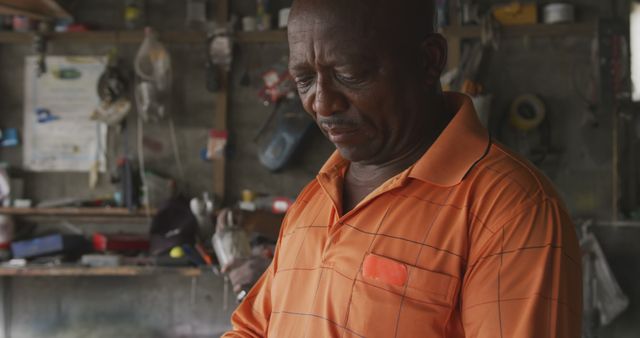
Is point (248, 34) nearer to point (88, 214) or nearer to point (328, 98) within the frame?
point (88, 214)

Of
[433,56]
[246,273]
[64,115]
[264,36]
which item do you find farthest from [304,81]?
[64,115]

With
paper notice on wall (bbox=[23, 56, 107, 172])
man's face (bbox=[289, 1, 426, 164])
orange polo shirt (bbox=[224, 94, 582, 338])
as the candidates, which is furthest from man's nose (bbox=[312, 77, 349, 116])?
paper notice on wall (bbox=[23, 56, 107, 172])

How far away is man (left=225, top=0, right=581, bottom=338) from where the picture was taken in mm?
813

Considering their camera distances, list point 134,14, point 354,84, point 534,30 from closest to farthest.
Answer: point 354,84, point 534,30, point 134,14

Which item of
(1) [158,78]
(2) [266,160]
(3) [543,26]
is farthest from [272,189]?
(3) [543,26]

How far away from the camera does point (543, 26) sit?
396 centimetres

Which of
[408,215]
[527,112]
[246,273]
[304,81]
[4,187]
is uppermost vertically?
[304,81]

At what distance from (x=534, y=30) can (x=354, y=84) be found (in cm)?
335

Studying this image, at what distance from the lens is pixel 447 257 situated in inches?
34.9

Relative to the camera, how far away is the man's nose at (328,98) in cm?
101

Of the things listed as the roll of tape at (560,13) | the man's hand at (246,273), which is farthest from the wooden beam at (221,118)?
the man's hand at (246,273)

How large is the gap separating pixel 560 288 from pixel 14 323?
14.8 feet

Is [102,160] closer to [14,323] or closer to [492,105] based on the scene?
[14,323]

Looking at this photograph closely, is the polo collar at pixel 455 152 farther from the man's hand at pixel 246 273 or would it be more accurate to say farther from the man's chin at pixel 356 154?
the man's hand at pixel 246 273
